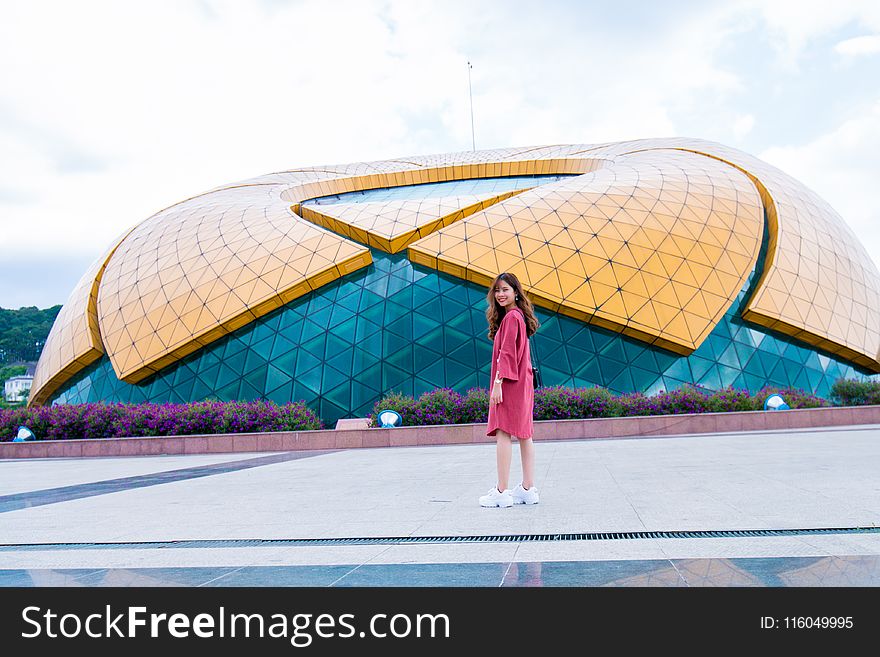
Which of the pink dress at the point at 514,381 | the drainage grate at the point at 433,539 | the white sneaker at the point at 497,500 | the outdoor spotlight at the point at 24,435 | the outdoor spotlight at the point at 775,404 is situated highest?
the outdoor spotlight at the point at 775,404

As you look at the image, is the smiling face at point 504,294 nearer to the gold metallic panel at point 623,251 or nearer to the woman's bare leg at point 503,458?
the woman's bare leg at point 503,458

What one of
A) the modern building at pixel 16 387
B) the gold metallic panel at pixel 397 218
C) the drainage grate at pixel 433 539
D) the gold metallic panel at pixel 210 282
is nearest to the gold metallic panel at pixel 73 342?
the gold metallic panel at pixel 210 282

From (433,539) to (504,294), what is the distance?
2835 millimetres

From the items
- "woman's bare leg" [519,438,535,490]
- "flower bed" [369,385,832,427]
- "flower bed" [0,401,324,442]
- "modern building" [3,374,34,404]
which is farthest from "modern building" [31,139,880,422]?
"modern building" [3,374,34,404]

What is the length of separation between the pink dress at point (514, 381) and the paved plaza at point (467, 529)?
2.70 ft

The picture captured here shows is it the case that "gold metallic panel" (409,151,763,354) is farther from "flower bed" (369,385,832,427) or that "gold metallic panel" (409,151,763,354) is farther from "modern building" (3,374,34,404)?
"modern building" (3,374,34,404)

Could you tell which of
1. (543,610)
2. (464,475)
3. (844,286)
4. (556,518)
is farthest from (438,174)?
(543,610)

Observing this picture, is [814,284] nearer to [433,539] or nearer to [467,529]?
[467,529]

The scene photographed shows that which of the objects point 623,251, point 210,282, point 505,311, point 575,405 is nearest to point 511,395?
point 505,311

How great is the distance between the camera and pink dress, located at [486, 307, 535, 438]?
21.6 ft

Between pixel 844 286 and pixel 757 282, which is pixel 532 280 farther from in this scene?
pixel 844 286

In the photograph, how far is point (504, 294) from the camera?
270 inches

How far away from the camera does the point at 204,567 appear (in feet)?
13.7

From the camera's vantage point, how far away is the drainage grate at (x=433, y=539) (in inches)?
179
